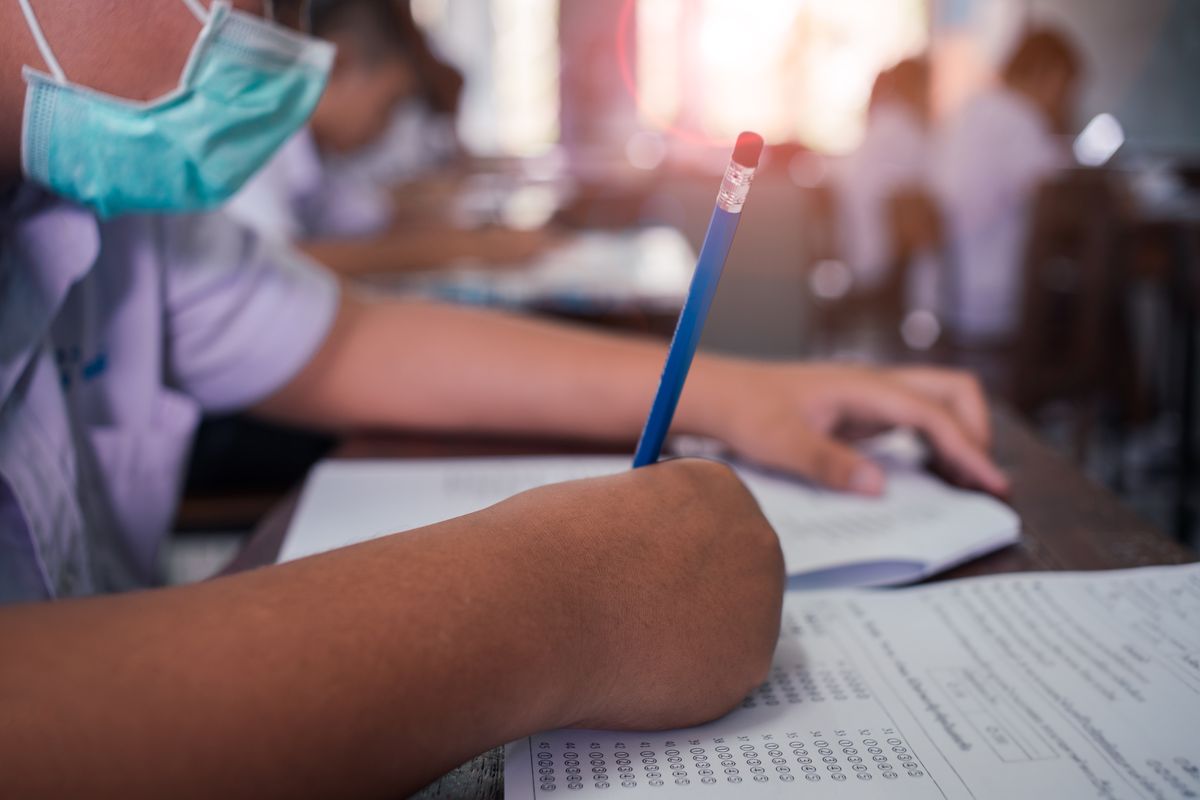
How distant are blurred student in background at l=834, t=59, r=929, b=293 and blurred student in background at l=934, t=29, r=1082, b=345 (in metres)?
0.19

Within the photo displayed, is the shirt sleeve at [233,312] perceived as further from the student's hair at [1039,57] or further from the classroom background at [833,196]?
the student's hair at [1039,57]

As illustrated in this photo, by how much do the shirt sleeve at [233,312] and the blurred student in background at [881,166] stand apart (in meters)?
3.01

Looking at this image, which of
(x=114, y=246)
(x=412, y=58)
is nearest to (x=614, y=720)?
A: (x=114, y=246)

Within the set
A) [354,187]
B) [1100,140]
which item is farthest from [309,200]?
[1100,140]

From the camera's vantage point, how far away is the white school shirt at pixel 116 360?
0.59 m

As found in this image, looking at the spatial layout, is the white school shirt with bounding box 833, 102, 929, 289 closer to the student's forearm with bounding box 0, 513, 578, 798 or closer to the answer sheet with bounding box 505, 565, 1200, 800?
the answer sheet with bounding box 505, 565, 1200, 800

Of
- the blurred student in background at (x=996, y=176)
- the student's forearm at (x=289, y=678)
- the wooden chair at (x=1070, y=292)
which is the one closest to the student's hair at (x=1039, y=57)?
the blurred student in background at (x=996, y=176)

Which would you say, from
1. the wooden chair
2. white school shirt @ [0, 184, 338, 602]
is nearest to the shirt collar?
white school shirt @ [0, 184, 338, 602]

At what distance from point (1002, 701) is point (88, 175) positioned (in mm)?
577

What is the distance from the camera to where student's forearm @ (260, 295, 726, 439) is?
813 millimetres

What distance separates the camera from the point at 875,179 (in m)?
3.82

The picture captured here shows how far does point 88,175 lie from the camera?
Result: 582 mm

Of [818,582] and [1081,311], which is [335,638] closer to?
[818,582]

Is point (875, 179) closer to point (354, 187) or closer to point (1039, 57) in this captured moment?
point (1039, 57)
